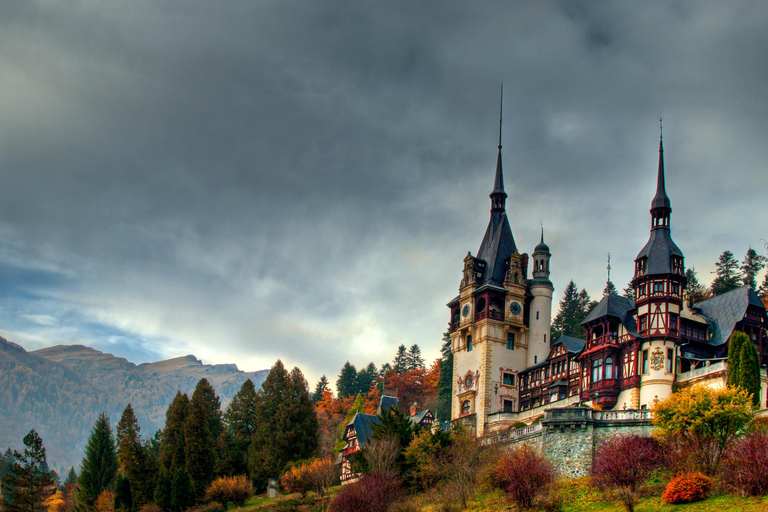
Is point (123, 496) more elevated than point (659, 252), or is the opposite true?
point (659, 252)

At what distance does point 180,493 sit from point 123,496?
733cm

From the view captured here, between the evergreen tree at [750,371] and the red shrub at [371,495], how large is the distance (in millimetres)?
22099

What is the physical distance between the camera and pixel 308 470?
61.4 metres

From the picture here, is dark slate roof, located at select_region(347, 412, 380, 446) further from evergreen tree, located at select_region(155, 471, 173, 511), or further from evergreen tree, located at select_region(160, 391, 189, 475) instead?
evergreen tree, located at select_region(155, 471, 173, 511)

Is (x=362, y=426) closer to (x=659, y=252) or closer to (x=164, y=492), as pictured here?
(x=164, y=492)

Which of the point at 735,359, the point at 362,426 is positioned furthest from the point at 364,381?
the point at 735,359

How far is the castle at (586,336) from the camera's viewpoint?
2223 inches

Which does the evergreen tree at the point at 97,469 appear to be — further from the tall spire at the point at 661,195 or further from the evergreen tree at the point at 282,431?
the tall spire at the point at 661,195

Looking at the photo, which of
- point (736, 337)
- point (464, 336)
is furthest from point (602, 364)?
point (464, 336)

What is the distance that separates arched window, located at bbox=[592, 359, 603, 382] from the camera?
5972 centimetres

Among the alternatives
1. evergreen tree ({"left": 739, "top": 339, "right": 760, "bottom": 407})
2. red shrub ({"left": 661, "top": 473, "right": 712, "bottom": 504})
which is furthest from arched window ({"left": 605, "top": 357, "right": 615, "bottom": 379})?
red shrub ({"left": 661, "top": 473, "right": 712, "bottom": 504})

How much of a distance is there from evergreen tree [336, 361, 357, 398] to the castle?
1858 inches

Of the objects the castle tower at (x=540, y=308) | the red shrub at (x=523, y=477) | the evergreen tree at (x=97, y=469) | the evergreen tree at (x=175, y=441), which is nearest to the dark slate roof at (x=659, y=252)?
the castle tower at (x=540, y=308)

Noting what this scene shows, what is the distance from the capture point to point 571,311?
94.2m
